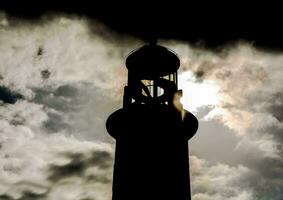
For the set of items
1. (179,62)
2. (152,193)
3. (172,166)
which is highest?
(179,62)

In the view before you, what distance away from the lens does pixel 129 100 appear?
20.5 m

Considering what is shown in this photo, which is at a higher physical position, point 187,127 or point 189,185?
point 187,127

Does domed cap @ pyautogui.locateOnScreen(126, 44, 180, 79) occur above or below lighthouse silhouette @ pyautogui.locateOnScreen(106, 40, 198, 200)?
above

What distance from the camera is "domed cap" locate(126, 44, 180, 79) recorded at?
2025cm

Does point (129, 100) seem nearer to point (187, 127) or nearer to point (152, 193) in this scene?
point (187, 127)

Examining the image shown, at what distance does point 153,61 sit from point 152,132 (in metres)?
3.44

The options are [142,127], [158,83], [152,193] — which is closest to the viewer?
[152,193]

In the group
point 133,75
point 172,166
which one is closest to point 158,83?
point 133,75

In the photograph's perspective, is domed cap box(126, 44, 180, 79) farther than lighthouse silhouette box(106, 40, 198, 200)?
Yes

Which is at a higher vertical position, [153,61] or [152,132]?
[153,61]

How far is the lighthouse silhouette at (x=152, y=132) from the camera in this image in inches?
722

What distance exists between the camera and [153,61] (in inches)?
800

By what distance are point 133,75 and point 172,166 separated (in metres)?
4.97

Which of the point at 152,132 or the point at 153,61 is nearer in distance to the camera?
the point at 152,132
